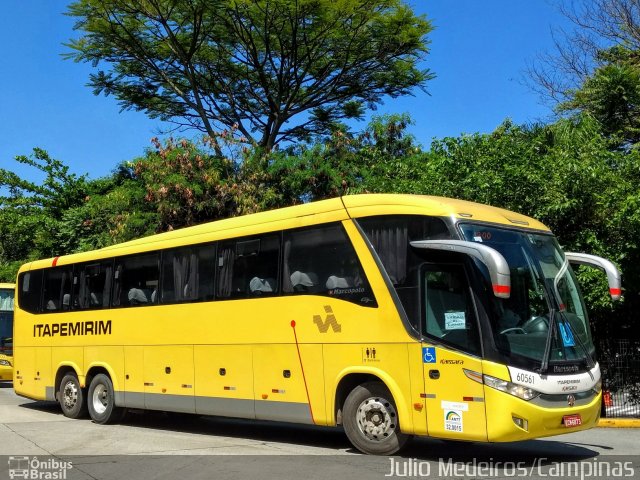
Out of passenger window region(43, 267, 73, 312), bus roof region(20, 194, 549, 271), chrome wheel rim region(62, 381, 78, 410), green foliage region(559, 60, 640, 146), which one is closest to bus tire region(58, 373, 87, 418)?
chrome wheel rim region(62, 381, 78, 410)

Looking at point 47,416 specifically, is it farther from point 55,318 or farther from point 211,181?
point 211,181

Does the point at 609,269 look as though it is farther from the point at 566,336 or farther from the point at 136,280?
the point at 136,280

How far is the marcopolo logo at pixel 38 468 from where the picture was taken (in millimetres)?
7938

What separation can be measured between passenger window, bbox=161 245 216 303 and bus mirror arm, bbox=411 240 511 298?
15.1 feet

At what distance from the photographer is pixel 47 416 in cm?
1459

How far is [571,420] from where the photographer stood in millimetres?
8281

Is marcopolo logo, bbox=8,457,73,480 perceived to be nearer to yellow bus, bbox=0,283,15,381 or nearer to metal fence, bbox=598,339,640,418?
metal fence, bbox=598,339,640,418

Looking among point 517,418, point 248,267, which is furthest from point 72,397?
point 517,418

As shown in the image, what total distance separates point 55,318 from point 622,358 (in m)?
12.2

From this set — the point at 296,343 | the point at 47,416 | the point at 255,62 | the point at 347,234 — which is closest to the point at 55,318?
the point at 47,416

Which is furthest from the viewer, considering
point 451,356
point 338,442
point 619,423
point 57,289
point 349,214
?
point 57,289

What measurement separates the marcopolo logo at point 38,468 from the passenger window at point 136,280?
412 cm

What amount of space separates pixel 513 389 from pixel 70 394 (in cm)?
995

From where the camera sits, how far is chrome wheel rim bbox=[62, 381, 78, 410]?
1442 centimetres
